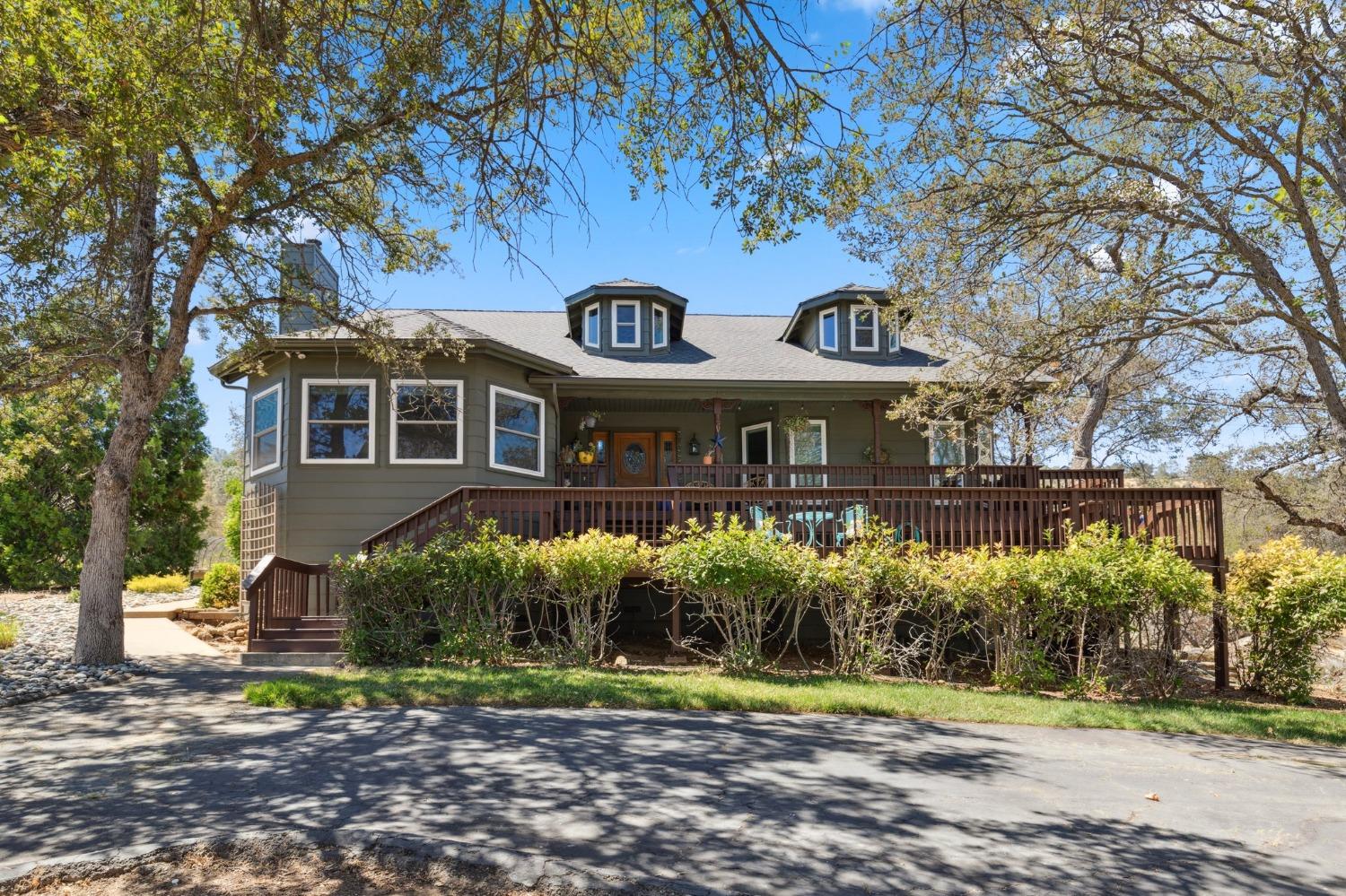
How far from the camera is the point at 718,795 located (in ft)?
15.7

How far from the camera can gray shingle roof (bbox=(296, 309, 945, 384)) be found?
592 inches

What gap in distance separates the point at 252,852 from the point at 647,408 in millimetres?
13051

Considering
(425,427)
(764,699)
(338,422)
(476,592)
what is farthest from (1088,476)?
(338,422)

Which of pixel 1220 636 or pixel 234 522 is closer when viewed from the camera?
pixel 1220 636

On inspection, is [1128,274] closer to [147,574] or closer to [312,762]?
[312,762]

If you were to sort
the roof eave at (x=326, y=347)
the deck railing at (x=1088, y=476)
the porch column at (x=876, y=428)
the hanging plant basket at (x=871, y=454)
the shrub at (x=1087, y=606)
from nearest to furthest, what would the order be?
the shrub at (x=1087, y=606), the roof eave at (x=326, y=347), the deck railing at (x=1088, y=476), the porch column at (x=876, y=428), the hanging plant basket at (x=871, y=454)

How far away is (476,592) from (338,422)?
15.3ft

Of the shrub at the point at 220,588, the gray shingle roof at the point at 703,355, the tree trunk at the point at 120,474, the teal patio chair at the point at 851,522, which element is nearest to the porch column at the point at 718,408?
the gray shingle roof at the point at 703,355

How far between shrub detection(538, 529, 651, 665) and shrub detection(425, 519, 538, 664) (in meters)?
0.25

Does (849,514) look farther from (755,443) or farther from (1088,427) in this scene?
(1088,427)

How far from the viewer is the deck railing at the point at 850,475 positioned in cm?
1295

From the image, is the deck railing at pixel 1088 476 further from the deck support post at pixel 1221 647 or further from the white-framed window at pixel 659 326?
the white-framed window at pixel 659 326

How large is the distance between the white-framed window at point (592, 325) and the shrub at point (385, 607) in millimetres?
7589

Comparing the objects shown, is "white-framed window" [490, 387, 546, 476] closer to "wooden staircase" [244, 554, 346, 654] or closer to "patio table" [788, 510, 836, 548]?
"wooden staircase" [244, 554, 346, 654]
